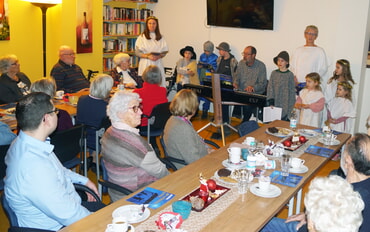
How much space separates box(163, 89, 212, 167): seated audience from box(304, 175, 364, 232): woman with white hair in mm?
1816

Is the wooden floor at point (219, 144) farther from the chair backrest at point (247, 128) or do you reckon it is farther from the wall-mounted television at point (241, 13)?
the wall-mounted television at point (241, 13)

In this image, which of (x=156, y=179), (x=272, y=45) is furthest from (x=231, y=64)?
(x=156, y=179)

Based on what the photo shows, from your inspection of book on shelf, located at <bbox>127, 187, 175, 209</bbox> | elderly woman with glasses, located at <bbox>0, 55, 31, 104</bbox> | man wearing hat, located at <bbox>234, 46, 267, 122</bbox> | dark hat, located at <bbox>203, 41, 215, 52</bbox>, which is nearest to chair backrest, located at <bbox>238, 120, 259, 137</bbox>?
book on shelf, located at <bbox>127, 187, 175, 209</bbox>

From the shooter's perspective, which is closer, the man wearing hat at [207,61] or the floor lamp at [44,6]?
the floor lamp at [44,6]

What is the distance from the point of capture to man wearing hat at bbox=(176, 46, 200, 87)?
794 cm

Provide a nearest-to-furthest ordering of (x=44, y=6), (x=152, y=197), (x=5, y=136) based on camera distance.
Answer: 1. (x=152, y=197)
2. (x=5, y=136)
3. (x=44, y=6)

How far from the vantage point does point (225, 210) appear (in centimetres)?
256

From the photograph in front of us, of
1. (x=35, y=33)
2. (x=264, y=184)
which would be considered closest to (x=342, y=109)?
(x=264, y=184)

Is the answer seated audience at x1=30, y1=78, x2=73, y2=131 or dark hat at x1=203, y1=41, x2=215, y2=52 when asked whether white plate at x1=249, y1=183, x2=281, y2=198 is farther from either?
dark hat at x1=203, y1=41, x2=215, y2=52

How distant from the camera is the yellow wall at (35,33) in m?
7.01

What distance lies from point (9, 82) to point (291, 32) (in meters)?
4.62

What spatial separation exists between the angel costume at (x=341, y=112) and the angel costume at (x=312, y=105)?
0.58 ft

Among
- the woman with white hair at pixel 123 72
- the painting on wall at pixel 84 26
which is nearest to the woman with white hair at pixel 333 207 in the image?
the woman with white hair at pixel 123 72

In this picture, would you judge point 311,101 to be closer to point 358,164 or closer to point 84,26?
point 358,164
